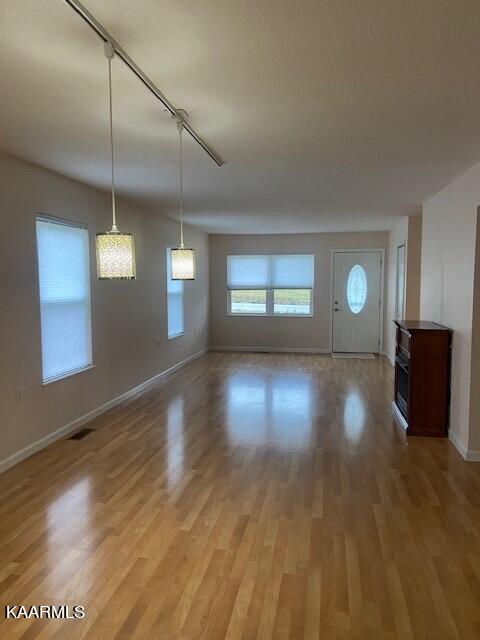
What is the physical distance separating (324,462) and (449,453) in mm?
1147

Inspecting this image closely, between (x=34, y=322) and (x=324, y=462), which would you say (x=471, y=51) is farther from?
(x=34, y=322)

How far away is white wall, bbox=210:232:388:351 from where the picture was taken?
8758mm

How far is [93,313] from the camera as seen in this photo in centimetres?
477

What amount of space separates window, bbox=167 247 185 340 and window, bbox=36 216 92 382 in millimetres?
2346

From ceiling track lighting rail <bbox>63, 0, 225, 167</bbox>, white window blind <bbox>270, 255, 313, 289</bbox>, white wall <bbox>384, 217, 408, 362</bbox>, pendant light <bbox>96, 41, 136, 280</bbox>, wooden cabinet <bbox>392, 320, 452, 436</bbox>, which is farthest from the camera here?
white window blind <bbox>270, 255, 313, 289</bbox>

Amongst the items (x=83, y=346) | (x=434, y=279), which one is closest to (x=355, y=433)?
(x=434, y=279)

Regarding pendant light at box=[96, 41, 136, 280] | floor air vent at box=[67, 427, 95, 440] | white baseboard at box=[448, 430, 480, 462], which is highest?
pendant light at box=[96, 41, 136, 280]

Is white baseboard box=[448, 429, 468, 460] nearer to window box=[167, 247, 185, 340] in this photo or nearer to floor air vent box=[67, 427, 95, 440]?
floor air vent box=[67, 427, 95, 440]

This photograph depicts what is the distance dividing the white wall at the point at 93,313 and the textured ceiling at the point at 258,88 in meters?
0.34

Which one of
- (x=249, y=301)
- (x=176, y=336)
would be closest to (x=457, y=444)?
(x=176, y=336)

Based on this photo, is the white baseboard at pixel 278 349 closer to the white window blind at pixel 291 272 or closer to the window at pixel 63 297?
the white window blind at pixel 291 272

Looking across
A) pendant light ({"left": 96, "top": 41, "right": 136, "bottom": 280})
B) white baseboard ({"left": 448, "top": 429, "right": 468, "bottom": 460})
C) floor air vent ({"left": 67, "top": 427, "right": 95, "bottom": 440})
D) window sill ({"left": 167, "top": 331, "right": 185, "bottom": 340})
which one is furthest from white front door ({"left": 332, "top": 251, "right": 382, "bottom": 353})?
pendant light ({"left": 96, "top": 41, "right": 136, "bottom": 280})

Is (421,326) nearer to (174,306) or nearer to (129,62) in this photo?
(129,62)

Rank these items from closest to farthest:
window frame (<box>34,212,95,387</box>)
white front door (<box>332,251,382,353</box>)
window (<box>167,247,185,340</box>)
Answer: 1. window frame (<box>34,212,95,387</box>)
2. window (<box>167,247,185,340</box>)
3. white front door (<box>332,251,382,353</box>)
